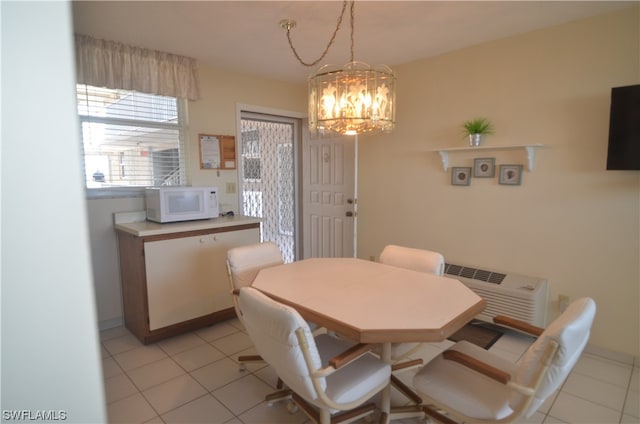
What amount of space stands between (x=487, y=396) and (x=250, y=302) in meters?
1.07

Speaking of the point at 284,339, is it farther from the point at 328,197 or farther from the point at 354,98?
the point at 328,197

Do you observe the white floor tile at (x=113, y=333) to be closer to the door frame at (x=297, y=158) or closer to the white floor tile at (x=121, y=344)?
the white floor tile at (x=121, y=344)

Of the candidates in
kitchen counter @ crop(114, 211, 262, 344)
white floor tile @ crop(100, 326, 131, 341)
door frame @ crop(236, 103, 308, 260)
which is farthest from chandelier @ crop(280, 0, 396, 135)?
white floor tile @ crop(100, 326, 131, 341)

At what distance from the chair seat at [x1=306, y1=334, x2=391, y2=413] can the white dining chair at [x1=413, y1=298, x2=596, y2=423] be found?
0.17 meters

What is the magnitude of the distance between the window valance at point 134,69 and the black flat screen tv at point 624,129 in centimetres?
328

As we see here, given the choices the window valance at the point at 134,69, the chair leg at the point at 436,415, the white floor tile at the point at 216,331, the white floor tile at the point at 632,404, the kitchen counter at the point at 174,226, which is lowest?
the white floor tile at the point at 632,404

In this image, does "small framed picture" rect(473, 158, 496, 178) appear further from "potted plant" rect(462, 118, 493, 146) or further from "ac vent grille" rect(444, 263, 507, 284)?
"ac vent grille" rect(444, 263, 507, 284)

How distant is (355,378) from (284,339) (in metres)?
0.44

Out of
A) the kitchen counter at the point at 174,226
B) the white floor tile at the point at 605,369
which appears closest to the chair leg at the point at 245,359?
the kitchen counter at the point at 174,226

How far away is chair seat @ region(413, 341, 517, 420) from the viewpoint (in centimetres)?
137

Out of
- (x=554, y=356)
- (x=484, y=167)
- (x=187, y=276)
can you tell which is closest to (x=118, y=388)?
(x=187, y=276)

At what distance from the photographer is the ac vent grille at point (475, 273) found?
2.88m

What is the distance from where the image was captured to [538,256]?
2729 mm

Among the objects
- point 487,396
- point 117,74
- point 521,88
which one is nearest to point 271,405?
point 487,396
